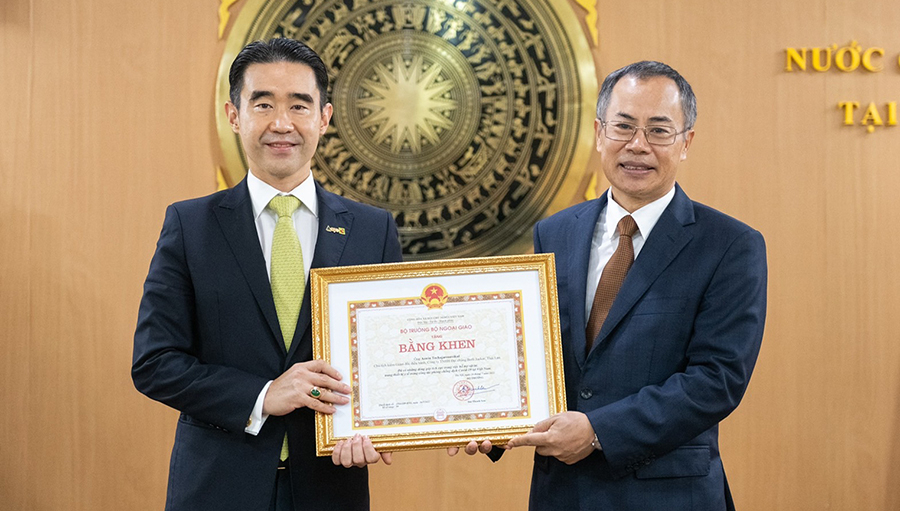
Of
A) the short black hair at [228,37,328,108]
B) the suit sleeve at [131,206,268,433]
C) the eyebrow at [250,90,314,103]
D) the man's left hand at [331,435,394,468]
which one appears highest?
the short black hair at [228,37,328,108]

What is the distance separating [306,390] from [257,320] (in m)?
0.20

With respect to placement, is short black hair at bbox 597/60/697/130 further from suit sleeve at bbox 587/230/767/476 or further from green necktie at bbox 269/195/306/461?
green necktie at bbox 269/195/306/461

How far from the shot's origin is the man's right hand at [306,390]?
1.66m

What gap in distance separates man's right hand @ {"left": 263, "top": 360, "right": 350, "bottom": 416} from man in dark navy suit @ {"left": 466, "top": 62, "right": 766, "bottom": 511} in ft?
0.99

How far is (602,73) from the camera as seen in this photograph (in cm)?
311

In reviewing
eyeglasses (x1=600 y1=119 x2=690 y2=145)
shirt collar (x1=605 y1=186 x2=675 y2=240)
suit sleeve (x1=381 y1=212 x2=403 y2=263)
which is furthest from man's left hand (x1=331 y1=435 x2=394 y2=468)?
eyeglasses (x1=600 y1=119 x2=690 y2=145)

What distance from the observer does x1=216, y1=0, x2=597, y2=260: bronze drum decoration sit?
3080mm

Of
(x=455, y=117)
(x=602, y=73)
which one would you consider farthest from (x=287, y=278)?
(x=602, y=73)

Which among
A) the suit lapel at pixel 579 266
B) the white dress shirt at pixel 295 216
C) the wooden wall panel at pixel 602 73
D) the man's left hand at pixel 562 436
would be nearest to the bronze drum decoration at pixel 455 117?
the wooden wall panel at pixel 602 73

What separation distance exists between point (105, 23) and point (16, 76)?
39cm

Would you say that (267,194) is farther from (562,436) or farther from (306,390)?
(562,436)

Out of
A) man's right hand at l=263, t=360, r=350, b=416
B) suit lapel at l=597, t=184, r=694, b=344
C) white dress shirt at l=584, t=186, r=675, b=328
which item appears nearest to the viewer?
man's right hand at l=263, t=360, r=350, b=416

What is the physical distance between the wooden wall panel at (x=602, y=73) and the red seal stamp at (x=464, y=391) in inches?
61.0

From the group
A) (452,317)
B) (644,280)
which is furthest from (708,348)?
(452,317)
